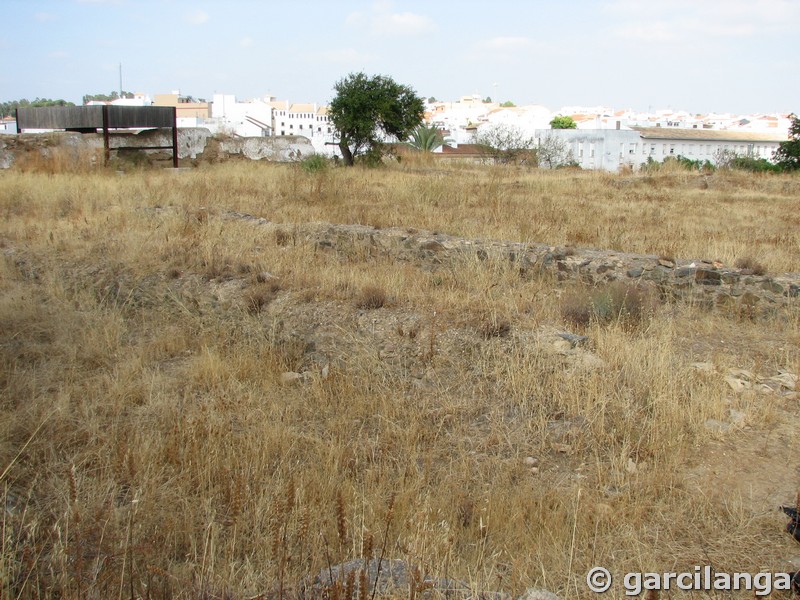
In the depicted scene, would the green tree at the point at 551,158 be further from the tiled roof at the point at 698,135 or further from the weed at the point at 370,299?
the tiled roof at the point at 698,135

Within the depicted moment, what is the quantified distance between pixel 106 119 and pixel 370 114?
337 inches

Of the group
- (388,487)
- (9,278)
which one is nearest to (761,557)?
(388,487)

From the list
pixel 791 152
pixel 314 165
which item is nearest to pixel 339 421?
pixel 314 165

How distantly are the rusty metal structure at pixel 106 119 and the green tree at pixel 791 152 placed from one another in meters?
25.6

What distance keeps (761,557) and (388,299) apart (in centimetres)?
430

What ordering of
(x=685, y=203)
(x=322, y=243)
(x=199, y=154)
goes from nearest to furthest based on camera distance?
(x=322, y=243)
(x=685, y=203)
(x=199, y=154)

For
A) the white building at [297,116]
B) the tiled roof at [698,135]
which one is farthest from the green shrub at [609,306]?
the white building at [297,116]

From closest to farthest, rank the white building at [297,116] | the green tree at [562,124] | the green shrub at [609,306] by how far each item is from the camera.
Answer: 1. the green shrub at [609,306]
2. the green tree at [562,124]
3. the white building at [297,116]

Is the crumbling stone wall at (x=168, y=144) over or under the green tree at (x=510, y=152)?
under

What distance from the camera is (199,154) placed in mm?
19922

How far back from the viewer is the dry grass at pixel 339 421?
9.95 ft

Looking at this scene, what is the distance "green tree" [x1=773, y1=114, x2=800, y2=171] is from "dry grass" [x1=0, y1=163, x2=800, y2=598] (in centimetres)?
2547

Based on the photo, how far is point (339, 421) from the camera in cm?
454

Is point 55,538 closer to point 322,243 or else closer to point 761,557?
point 761,557
